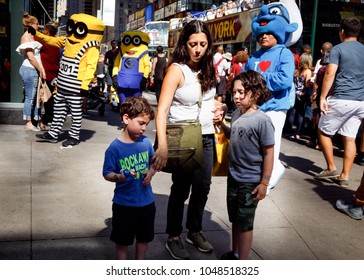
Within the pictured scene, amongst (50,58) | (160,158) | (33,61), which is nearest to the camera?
(160,158)

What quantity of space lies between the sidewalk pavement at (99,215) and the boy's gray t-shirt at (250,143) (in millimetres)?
820

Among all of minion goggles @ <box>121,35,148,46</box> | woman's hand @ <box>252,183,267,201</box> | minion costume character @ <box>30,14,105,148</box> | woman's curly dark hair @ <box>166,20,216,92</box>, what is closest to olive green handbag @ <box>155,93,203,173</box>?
woman's curly dark hair @ <box>166,20,216,92</box>

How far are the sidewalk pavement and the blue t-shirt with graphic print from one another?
72 centimetres

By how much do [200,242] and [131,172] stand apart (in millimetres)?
1140

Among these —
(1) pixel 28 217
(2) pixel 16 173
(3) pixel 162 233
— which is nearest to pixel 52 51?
(2) pixel 16 173

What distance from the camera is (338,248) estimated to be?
12.8 ft

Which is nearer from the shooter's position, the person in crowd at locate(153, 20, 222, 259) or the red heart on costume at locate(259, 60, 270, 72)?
the person in crowd at locate(153, 20, 222, 259)

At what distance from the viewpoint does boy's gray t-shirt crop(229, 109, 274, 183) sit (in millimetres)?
3080

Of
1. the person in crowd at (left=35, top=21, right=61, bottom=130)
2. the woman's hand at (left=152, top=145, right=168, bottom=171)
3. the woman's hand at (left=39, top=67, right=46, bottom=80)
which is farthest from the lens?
the person in crowd at (left=35, top=21, right=61, bottom=130)

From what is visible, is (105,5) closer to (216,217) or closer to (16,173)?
(16,173)

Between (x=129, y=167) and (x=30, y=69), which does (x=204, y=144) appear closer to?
(x=129, y=167)

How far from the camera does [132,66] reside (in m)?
8.81

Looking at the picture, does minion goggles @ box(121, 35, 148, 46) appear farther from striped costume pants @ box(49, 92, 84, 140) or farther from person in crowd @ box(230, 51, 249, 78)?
person in crowd @ box(230, 51, 249, 78)

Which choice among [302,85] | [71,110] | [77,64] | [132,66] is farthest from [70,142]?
[302,85]
